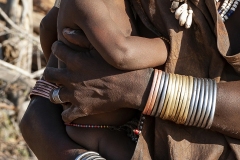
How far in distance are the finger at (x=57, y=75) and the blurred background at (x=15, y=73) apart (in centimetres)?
271

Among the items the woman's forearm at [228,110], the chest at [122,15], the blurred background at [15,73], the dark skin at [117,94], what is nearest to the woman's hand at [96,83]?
the dark skin at [117,94]

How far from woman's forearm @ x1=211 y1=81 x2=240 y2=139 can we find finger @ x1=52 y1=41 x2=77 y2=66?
1.79 feet

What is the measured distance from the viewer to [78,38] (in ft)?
6.44

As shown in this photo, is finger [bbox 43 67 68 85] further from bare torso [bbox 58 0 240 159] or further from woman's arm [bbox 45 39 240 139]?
bare torso [bbox 58 0 240 159]

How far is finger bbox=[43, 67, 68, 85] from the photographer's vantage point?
2014mm

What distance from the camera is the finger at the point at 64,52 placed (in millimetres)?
1989

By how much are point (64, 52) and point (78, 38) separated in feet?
0.30

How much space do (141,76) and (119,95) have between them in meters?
0.10

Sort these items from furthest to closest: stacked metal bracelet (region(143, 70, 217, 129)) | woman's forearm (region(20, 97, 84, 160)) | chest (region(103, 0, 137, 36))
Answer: woman's forearm (region(20, 97, 84, 160)) < chest (region(103, 0, 137, 36)) < stacked metal bracelet (region(143, 70, 217, 129))

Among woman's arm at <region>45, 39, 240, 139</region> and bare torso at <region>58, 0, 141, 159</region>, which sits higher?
woman's arm at <region>45, 39, 240, 139</region>

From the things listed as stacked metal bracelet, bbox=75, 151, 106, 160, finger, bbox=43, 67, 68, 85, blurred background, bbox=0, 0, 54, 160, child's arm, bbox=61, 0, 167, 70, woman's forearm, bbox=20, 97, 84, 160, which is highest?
child's arm, bbox=61, 0, 167, 70

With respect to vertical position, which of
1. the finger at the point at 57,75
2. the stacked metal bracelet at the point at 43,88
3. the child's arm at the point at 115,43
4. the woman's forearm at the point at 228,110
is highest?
the child's arm at the point at 115,43

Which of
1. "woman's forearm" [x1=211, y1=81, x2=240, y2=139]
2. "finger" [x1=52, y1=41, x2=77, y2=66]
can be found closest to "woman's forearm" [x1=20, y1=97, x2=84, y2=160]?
"finger" [x1=52, y1=41, x2=77, y2=66]

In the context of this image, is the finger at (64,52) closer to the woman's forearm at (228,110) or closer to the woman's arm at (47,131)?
Result: the woman's arm at (47,131)
